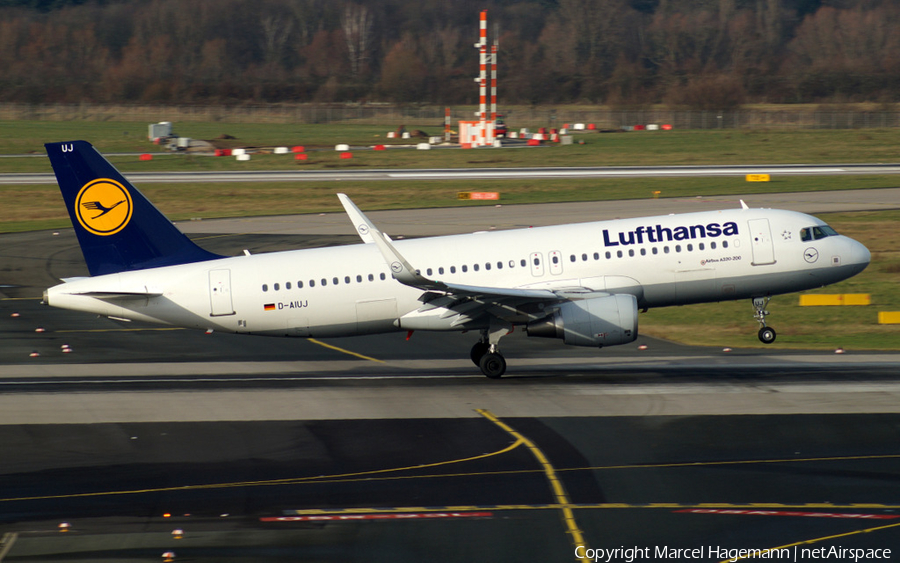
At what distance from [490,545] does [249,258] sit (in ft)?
54.8

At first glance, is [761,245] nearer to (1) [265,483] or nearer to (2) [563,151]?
(1) [265,483]

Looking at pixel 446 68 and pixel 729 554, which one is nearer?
pixel 729 554

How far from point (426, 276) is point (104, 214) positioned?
10.0 m

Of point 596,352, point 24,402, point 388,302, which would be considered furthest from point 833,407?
point 24,402

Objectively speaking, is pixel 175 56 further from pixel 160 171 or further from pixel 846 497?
pixel 846 497

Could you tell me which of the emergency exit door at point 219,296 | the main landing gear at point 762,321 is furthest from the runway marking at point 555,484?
the main landing gear at point 762,321

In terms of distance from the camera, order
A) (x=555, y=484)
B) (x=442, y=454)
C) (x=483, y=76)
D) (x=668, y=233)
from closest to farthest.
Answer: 1. (x=555, y=484)
2. (x=442, y=454)
3. (x=668, y=233)
4. (x=483, y=76)

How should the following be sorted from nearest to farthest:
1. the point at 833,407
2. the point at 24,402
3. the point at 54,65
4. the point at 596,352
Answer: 1. the point at 833,407
2. the point at 24,402
3. the point at 596,352
4. the point at 54,65

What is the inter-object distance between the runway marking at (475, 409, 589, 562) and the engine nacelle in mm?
3905

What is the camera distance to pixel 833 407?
25.9 meters

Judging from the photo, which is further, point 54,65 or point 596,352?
point 54,65

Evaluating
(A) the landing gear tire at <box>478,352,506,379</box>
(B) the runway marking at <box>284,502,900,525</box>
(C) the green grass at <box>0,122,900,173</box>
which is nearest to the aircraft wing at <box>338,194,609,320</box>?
(A) the landing gear tire at <box>478,352,506,379</box>

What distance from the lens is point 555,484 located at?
2017 cm

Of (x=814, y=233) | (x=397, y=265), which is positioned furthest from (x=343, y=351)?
(x=814, y=233)
